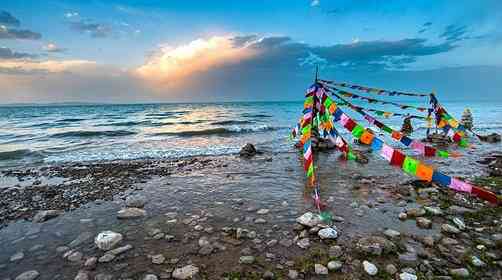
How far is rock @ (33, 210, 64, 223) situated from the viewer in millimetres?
6105

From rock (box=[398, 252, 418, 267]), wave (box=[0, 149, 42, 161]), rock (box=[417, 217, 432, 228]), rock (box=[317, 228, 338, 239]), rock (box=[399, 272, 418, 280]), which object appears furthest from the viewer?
wave (box=[0, 149, 42, 161])

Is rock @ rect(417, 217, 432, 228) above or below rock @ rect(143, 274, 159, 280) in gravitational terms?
above

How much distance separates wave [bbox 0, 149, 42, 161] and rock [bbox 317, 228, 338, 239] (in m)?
18.2

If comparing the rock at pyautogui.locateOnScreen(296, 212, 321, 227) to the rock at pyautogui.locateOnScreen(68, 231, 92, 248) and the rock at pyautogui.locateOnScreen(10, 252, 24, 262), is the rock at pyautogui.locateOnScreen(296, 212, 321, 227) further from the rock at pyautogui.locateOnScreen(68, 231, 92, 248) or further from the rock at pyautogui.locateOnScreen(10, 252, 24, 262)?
the rock at pyautogui.locateOnScreen(10, 252, 24, 262)

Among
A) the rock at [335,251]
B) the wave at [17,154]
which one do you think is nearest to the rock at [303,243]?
the rock at [335,251]

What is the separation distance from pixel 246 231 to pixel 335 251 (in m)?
1.83

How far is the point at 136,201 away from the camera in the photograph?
7.07 m

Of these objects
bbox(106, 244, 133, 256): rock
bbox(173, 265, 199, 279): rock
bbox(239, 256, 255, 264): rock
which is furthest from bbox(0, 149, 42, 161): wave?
bbox(239, 256, 255, 264): rock

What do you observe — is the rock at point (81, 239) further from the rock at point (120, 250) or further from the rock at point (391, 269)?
the rock at point (391, 269)

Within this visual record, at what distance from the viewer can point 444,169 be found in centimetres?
998

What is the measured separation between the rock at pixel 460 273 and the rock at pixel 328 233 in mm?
1777

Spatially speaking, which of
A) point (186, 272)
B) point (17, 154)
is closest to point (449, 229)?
point (186, 272)

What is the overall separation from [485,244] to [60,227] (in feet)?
29.6

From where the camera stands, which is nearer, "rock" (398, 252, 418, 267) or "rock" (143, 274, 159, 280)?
"rock" (143, 274, 159, 280)
